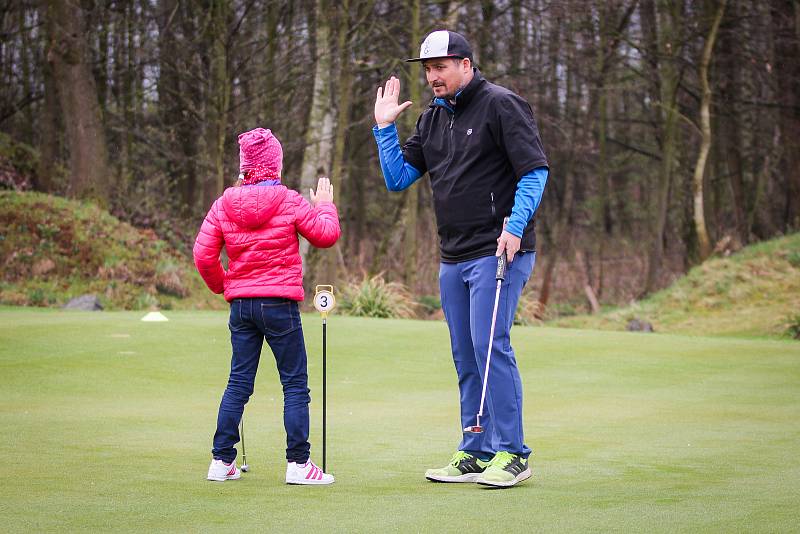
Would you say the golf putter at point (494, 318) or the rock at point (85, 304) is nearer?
the golf putter at point (494, 318)

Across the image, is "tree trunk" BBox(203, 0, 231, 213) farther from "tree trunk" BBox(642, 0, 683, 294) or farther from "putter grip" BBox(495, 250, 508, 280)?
"putter grip" BBox(495, 250, 508, 280)

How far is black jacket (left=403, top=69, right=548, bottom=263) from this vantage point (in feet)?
17.8

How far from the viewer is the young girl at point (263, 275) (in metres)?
5.43

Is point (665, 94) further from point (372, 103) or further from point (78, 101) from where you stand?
point (78, 101)

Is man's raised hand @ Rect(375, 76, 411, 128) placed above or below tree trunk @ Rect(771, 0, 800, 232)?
below

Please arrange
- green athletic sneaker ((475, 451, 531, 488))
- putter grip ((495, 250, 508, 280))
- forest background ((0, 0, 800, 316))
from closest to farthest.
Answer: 1. green athletic sneaker ((475, 451, 531, 488))
2. putter grip ((495, 250, 508, 280))
3. forest background ((0, 0, 800, 316))

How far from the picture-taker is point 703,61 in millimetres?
26375

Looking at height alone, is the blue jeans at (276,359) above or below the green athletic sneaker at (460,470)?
above

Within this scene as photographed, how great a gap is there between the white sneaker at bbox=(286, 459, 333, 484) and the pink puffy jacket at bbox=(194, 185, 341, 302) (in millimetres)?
794

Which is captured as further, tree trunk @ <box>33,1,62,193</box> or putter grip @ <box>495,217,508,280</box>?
tree trunk @ <box>33,1,62,193</box>

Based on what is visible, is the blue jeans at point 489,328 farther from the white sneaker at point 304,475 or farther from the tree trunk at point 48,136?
the tree trunk at point 48,136

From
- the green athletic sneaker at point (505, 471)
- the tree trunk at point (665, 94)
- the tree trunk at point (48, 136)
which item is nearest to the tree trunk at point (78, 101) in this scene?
the tree trunk at point (48, 136)

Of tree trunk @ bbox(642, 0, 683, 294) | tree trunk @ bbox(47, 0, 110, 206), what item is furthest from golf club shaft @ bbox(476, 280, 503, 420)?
tree trunk @ bbox(642, 0, 683, 294)

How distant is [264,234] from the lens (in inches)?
214
